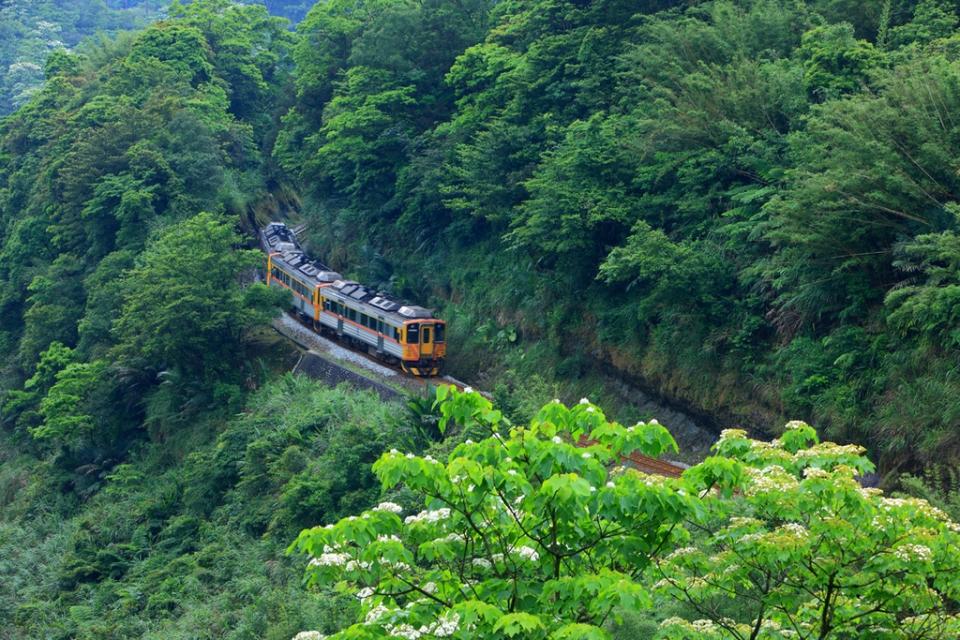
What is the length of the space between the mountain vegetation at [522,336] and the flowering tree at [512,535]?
0.03m

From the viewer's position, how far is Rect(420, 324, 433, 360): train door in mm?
26891

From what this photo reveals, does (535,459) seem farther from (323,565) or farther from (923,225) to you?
(923,225)

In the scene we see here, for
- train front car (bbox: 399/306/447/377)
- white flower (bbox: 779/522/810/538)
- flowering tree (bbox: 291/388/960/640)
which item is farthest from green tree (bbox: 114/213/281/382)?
white flower (bbox: 779/522/810/538)

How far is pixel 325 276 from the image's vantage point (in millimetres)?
31328

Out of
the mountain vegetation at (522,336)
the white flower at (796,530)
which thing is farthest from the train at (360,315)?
the white flower at (796,530)

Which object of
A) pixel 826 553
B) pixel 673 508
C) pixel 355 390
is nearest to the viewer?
pixel 673 508

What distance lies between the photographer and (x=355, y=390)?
26734 mm

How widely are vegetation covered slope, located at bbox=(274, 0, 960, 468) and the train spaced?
1410mm

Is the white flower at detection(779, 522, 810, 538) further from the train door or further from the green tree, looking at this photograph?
the green tree

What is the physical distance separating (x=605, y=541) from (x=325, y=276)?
2441 centimetres

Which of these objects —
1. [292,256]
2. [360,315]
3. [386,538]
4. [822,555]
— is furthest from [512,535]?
[292,256]

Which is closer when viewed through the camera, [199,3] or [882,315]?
[882,315]

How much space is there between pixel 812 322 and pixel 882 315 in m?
1.62

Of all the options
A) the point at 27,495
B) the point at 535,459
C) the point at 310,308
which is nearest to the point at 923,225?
the point at 535,459
